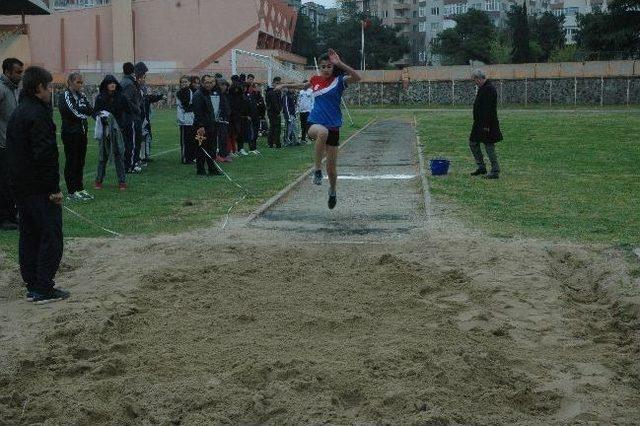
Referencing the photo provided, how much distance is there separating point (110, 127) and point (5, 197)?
3815 mm

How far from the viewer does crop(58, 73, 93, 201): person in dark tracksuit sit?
13750mm

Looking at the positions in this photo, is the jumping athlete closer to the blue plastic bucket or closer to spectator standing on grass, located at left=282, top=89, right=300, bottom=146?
the blue plastic bucket

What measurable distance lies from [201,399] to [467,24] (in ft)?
328

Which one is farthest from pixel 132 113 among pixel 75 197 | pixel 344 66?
pixel 344 66

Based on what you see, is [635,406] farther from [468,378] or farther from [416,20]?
[416,20]

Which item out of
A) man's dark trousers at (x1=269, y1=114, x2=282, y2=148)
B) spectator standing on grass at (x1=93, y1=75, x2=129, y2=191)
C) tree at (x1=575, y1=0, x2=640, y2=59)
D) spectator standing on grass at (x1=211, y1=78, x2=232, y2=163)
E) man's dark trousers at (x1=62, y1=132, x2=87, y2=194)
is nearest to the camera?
man's dark trousers at (x1=62, y1=132, x2=87, y2=194)

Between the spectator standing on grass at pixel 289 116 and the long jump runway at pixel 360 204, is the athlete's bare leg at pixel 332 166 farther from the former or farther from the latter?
the spectator standing on grass at pixel 289 116

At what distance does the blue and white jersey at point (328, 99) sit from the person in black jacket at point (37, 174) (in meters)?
4.71

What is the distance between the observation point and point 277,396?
5.33 metres

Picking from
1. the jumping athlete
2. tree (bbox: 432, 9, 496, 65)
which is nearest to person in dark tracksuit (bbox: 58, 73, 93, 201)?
the jumping athlete

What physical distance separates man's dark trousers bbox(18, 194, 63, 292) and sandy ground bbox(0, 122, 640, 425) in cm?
29

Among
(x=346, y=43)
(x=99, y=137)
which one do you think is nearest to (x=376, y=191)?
(x=99, y=137)

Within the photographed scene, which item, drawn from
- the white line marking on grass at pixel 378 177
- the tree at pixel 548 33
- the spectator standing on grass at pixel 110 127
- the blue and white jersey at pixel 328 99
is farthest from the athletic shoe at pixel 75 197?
the tree at pixel 548 33

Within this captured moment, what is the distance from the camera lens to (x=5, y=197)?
37.8 feet
